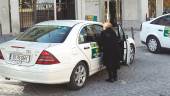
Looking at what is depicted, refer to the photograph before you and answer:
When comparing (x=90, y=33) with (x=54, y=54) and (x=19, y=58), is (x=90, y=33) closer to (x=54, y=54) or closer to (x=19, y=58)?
(x=54, y=54)

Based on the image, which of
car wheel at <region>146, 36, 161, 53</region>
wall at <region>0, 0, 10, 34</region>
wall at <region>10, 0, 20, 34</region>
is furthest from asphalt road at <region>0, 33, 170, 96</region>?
wall at <region>0, 0, 10, 34</region>

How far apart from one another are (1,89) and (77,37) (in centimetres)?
195

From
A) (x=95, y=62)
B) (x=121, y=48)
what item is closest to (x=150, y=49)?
(x=121, y=48)

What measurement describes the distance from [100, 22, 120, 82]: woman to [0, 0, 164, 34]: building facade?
8.58 m

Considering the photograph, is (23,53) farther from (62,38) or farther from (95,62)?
(95,62)

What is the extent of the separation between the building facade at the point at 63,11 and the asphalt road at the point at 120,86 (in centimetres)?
744

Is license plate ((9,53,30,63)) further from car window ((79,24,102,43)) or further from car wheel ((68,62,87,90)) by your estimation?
car window ((79,24,102,43))

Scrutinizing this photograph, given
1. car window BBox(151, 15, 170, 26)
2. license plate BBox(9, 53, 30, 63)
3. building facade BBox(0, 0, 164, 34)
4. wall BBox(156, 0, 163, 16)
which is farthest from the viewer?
wall BBox(156, 0, 163, 16)

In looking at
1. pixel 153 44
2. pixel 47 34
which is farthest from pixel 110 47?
pixel 153 44

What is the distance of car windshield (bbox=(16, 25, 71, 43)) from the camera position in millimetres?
7922

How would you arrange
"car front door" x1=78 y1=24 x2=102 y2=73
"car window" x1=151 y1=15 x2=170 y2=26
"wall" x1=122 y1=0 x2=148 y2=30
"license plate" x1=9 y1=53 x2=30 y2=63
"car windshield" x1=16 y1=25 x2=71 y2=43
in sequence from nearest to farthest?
"license plate" x1=9 y1=53 x2=30 y2=63 < "car windshield" x1=16 y1=25 x2=71 y2=43 < "car front door" x1=78 y1=24 x2=102 y2=73 < "car window" x1=151 y1=15 x2=170 y2=26 < "wall" x1=122 y1=0 x2=148 y2=30

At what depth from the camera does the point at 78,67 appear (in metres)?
7.91

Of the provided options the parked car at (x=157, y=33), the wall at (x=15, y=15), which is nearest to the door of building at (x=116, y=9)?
the wall at (x=15, y=15)

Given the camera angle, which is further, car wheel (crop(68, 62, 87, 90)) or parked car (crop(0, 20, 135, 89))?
car wheel (crop(68, 62, 87, 90))
